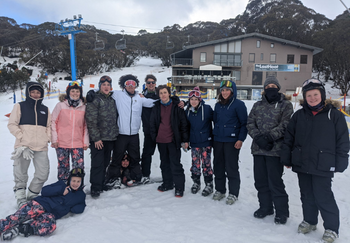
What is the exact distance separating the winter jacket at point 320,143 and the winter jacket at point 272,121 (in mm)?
170

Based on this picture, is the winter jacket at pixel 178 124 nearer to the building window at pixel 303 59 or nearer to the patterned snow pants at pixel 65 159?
the patterned snow pants at pixel 65 159

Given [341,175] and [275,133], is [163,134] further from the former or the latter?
[341,175]

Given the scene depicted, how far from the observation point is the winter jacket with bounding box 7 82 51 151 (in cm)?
334

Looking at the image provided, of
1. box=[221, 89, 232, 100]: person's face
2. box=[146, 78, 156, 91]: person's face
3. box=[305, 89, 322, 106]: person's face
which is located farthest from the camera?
box=[146, 78, 156, 91]: person's face

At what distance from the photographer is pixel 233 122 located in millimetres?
3551

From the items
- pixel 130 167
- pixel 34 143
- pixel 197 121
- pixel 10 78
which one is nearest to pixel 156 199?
pixel 130 167

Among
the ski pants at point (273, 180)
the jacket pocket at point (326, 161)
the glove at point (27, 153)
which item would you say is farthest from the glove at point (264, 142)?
the glove at point (27, 153)

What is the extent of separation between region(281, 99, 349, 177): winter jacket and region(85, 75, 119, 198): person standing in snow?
267 centimetres

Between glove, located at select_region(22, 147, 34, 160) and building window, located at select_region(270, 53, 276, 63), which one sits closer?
glove, located at select_region(22, 147, 34, 160)

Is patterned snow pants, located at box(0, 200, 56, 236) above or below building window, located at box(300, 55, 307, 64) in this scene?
below

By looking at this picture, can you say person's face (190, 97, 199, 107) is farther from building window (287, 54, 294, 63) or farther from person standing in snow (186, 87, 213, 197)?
building window (287, 54, 294, 63)

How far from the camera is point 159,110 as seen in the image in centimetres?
404

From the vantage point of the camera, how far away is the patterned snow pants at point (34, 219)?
262 cm

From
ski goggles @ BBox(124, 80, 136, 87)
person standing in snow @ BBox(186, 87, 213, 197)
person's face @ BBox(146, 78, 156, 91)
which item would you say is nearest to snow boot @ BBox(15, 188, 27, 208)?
ski goggles @ BBox(124, 80, 136, 87)
